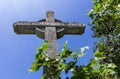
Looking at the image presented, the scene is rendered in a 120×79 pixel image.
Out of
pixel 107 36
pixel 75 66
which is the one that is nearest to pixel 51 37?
pixel 75 66

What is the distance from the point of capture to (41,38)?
7129 millimetres

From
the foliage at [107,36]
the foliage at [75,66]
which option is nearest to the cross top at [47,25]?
the foliage at [107,36]

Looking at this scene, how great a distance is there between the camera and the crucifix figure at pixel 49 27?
700 cm

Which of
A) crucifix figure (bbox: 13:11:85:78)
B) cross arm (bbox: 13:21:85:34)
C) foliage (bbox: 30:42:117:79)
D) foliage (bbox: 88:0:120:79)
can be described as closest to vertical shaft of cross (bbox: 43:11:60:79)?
crucifix figure (bbox: 13:11:85:78)

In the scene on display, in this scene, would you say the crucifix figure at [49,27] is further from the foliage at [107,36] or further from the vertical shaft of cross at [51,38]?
the foliage at [107,36]

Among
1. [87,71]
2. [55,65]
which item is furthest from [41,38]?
[87,71]

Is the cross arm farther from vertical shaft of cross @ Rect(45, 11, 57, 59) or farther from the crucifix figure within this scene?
vertical shaft of cross @ Rect(45, 11, 57, 59)

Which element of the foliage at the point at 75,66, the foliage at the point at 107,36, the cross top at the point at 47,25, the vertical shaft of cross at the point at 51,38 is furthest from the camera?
the foliage at the point at 107,36

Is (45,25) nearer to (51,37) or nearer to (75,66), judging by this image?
(51,37)

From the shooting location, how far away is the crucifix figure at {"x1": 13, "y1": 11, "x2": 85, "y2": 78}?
23.0 ft

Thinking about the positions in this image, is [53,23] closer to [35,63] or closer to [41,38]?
[41,38]

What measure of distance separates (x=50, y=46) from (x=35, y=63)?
229cm

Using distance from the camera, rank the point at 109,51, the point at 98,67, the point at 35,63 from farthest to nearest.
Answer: the point at 109,51
the point at 35,63
the point at 98,67

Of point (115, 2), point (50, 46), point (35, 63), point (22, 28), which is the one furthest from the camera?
point (22, 28)
